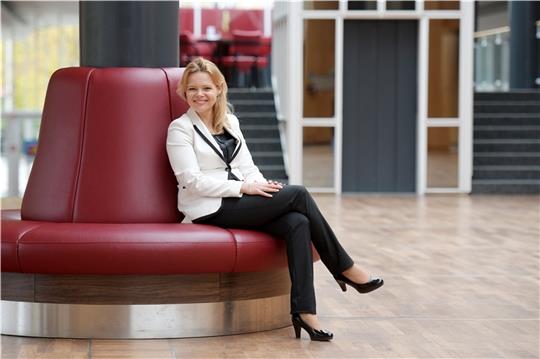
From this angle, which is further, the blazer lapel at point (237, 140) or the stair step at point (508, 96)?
the stair step at point (508, 96)

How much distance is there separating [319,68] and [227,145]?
30.3 feet

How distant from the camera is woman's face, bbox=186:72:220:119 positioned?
4867 millimetres

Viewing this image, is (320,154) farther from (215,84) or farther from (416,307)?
(215,84)

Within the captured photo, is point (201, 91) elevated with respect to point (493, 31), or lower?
lower

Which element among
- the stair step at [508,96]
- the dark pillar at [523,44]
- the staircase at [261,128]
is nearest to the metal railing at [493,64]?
the dark pillar at [523,44]

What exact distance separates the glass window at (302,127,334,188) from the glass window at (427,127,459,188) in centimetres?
128

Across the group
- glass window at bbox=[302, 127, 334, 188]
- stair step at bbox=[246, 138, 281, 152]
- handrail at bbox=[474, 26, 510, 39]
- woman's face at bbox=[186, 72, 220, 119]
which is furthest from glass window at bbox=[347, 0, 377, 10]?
handrail at bbox=[474, 26, 510, 39]

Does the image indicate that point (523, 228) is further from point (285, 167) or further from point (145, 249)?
point (145, 249)

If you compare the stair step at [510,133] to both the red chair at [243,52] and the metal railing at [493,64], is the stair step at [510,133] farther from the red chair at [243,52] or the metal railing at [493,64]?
the metal railing at [493,64]

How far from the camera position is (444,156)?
14.2 m

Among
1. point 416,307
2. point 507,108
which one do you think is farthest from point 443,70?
point 416,307

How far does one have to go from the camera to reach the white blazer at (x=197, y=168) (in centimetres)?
475

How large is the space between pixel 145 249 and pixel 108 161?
722 mm

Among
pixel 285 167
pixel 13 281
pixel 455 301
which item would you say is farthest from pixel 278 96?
pixel 13 281
